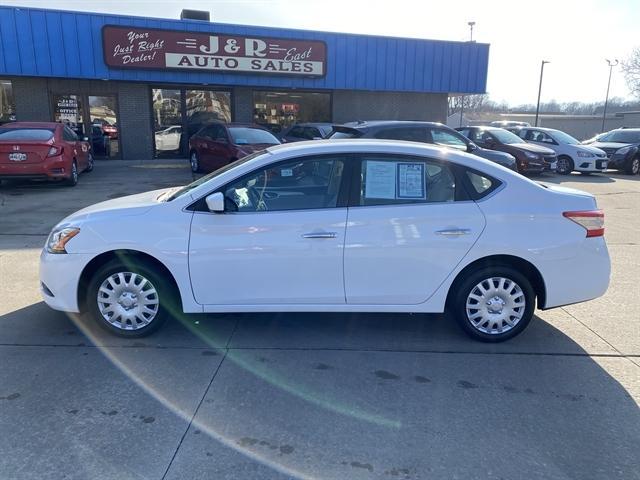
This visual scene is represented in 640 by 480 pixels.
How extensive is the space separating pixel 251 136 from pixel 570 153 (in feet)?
37.5

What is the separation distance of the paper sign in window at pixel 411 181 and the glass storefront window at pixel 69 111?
16.9 m

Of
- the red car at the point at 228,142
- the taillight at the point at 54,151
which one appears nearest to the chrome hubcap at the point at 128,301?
the red car at the point at 228,142

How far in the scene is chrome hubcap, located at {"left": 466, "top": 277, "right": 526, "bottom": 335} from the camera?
4.10 metres

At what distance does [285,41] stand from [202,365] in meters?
16.5

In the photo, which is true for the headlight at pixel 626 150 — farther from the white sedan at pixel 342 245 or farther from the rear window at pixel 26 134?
the rear window at pixel 26 134

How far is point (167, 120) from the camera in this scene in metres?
19.1

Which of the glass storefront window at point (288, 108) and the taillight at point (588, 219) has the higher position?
the glass storefront window at point (288, 108)

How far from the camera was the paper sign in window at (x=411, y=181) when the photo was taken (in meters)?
A: 4.04

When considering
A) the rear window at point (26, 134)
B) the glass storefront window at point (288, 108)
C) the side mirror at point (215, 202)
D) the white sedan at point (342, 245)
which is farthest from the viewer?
the glass storefront window at point (288, 108)

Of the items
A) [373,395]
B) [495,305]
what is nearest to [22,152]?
[373,395]

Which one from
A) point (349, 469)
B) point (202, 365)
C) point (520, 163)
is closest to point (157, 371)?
point (202, 365)

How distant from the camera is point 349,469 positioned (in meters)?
2.66

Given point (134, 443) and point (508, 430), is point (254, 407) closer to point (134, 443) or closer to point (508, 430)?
point (134, 443)

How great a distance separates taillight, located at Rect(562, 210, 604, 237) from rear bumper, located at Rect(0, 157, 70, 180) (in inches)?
430
